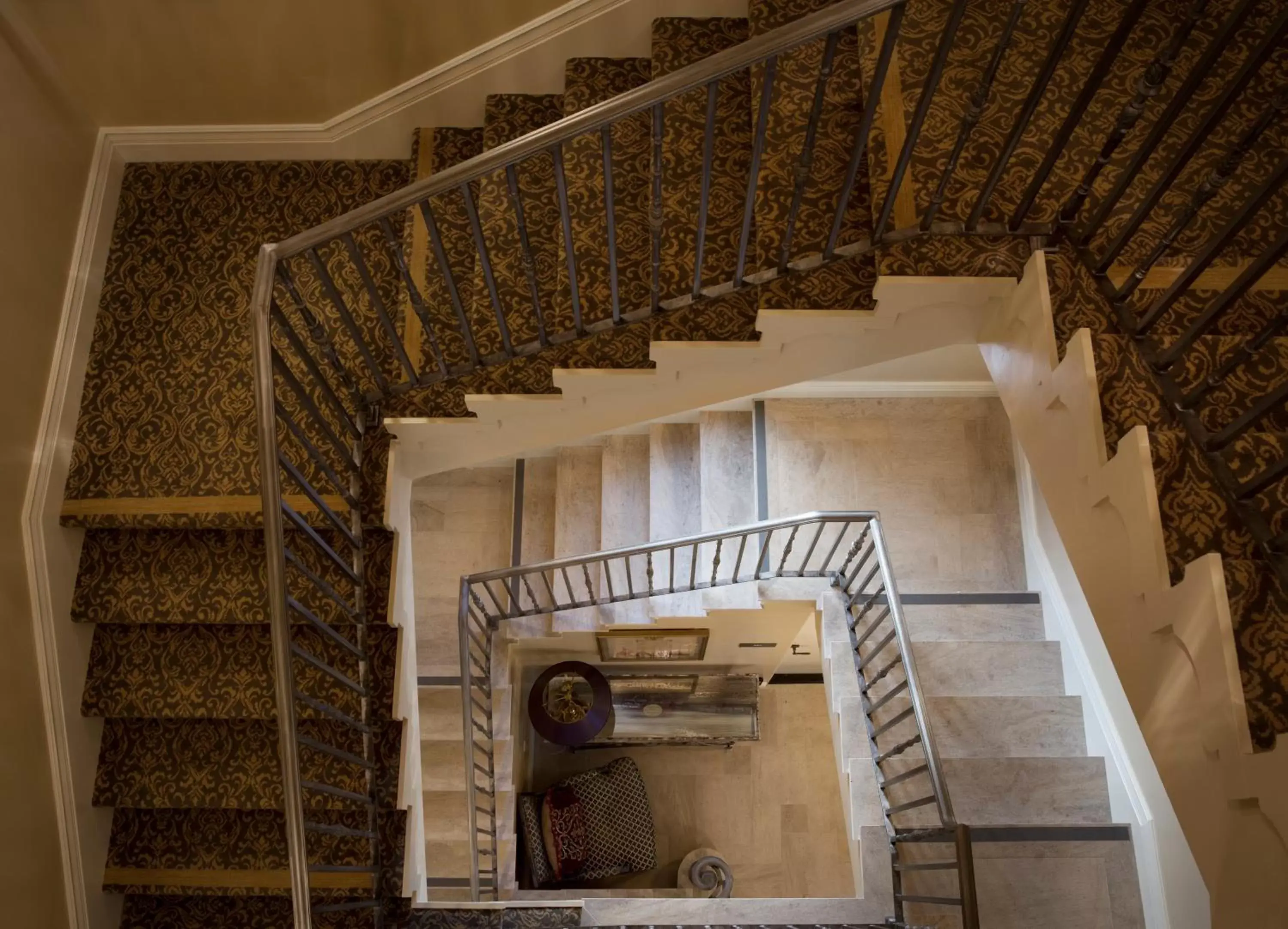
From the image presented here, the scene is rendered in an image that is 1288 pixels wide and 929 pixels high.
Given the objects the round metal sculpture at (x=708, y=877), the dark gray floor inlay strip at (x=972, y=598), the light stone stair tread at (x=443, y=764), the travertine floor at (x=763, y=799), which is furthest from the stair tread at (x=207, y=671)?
the travertine floor at (x=763, y=799)

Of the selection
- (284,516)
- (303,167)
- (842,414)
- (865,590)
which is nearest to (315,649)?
(284,516)

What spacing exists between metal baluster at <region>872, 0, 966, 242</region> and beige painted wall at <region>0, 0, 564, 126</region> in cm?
160

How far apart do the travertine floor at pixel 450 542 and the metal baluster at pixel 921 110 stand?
11.3 feet

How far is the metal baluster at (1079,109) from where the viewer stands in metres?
1.80

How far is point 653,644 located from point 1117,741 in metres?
3.10

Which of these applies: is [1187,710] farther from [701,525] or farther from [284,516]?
[701,525]

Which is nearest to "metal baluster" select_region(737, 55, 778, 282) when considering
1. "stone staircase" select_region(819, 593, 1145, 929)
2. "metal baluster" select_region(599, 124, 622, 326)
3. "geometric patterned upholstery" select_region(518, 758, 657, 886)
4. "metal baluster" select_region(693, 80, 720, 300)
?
"metal baluster" select_region(693, 80, 720, 300)

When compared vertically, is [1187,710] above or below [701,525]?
below

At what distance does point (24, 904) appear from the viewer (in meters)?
2.58

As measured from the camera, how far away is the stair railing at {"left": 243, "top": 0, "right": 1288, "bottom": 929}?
1880 mm

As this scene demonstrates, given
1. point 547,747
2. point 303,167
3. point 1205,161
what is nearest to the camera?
point 1205,161

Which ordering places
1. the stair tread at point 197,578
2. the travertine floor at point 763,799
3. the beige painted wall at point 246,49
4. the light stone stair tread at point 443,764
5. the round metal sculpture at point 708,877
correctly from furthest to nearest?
the travertine floor at point 763,799, the round metal sculpture at point 708,877, the light stone stair tread at point 443,764, the beige painted wall at point 246,49, the stair tread at point 197,578

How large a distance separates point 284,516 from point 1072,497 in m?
2.11

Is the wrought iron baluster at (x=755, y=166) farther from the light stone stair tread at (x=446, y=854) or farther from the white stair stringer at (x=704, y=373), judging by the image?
the light stone stair tread at (x=446, y=854)
